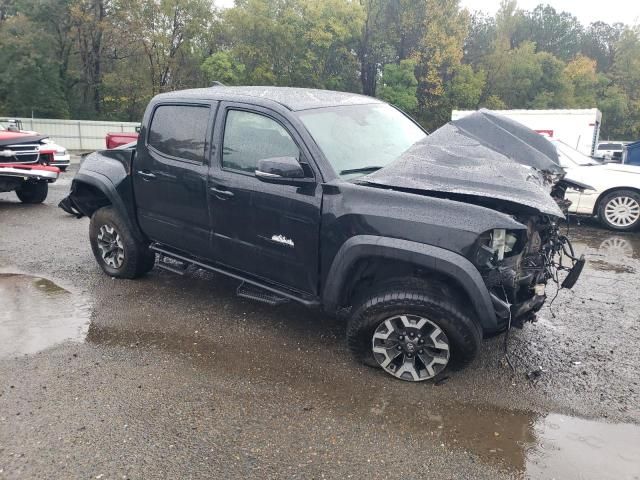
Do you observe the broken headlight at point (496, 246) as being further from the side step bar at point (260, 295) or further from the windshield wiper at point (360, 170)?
the side step bar at point (260, 295)

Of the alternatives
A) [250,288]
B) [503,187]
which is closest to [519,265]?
[503,187]

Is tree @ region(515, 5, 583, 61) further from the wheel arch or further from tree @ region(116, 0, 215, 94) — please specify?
the wheel arch

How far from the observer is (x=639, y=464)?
290cm

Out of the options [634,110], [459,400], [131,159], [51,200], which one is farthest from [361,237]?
[634,110]

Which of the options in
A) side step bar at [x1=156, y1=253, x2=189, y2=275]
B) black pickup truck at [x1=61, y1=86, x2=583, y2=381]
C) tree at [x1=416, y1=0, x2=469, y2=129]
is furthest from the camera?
tree at [x1=416, y1=0, x2=469, y2=129]

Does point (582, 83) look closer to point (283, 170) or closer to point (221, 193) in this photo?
point (221, 193)

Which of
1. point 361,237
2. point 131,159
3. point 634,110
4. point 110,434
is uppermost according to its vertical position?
point 634,110

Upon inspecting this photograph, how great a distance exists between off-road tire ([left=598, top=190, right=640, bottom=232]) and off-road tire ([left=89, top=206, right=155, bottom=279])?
293 inches

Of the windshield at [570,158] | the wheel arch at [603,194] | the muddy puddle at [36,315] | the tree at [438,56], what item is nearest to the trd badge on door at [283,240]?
the muddy puddle at [36,315]

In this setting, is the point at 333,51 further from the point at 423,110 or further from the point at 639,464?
the point at 639,464

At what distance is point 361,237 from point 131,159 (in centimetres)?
→ 278

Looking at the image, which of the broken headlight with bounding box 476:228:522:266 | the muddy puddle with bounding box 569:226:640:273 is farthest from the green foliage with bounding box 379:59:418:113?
the broken headlight with bounding box 476:228:522:266

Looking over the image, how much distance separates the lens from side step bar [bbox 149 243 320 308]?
158 inches

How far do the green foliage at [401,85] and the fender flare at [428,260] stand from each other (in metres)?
34.0
